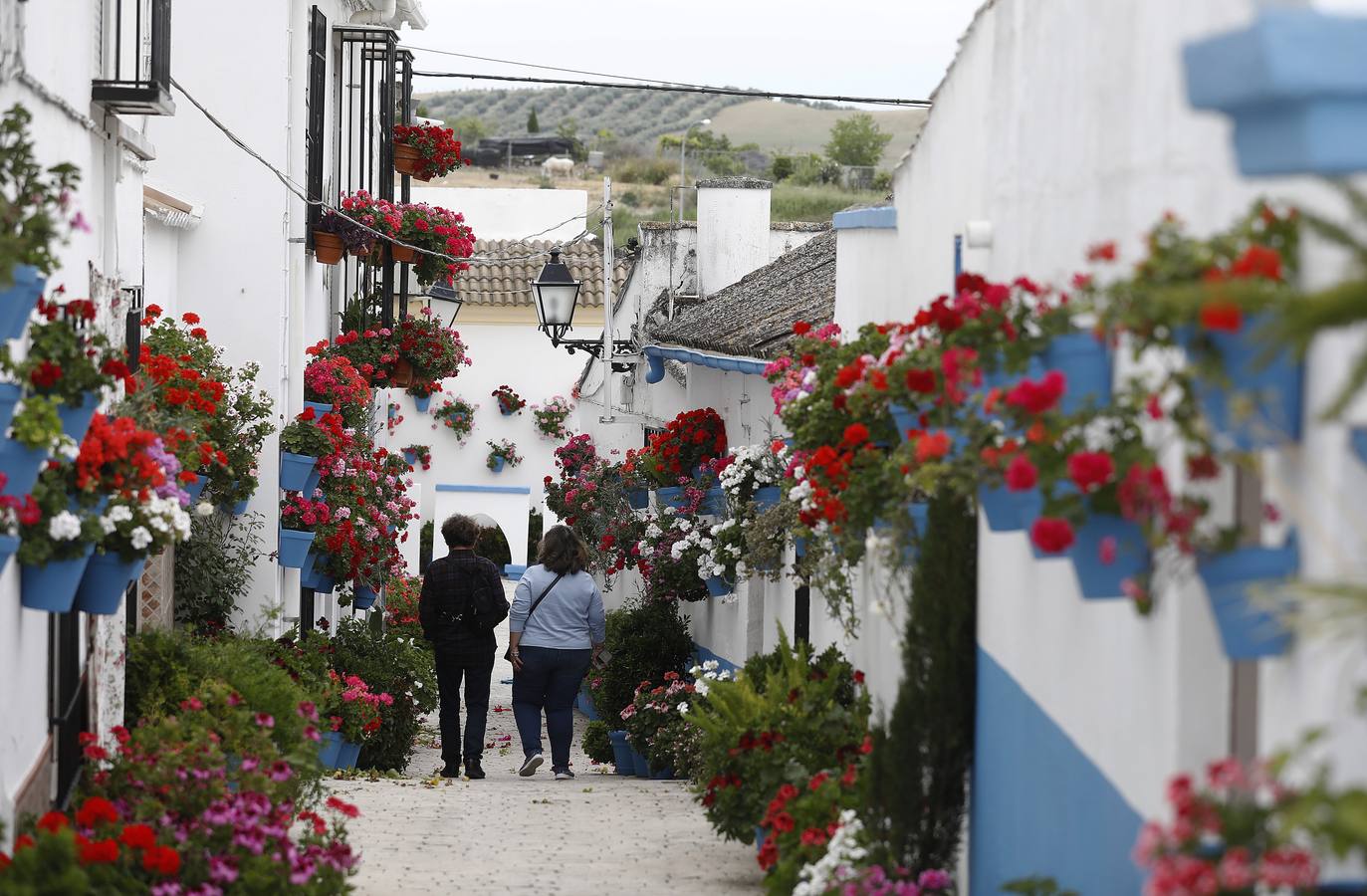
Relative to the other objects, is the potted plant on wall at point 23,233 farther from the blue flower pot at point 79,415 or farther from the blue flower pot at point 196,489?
the blue flower pot at point 196,489

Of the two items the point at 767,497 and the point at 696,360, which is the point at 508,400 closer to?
the point at 696,360

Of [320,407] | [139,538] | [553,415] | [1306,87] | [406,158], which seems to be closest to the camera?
[1306,87]

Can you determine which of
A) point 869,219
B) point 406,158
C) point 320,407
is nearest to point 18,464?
point 869,219

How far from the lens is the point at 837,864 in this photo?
6.74 m

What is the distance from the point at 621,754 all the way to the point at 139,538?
8.64 metres

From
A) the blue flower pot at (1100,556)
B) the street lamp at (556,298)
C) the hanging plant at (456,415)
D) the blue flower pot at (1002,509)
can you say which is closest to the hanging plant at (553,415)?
the hanging plant at (456,415)

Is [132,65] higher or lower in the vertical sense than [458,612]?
higher

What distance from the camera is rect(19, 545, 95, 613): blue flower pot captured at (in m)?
5.53

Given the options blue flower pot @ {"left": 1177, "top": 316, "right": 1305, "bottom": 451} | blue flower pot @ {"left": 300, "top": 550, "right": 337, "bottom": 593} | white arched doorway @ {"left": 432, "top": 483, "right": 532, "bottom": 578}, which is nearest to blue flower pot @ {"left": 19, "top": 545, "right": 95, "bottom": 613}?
blue flower pot @ {"left": 1177, "top": 316, "right": 1305, "bottom": 451}

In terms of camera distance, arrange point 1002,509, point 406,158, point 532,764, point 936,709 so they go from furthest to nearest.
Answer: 1. point 406,158
2. point 532,764
3. point 936,709
4. point 1002,509

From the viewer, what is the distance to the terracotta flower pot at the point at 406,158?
695 inches

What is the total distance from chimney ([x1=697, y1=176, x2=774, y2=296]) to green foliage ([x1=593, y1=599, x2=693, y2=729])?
21.0ft

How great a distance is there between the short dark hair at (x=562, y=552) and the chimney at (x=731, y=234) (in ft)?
29.0

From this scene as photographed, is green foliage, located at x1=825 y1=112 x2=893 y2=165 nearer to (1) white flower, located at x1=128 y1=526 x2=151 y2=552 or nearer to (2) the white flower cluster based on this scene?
(2) the white flower cluster
